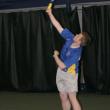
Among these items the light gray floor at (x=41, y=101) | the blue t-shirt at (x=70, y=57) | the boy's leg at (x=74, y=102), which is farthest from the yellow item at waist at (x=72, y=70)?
the light gray floor at (x=41, y=101)

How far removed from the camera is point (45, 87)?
8.58 m

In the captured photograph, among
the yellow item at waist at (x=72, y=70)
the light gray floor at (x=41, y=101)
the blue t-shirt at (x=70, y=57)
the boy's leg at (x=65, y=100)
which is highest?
the blue t-shirt at (x=70, y=57)

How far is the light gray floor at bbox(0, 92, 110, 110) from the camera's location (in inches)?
260

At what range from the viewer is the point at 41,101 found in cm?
733

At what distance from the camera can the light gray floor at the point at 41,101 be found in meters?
6.61

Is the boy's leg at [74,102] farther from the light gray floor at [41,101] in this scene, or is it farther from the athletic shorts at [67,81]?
the light gray floor at [41,101]

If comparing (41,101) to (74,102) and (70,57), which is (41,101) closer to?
(74,102)

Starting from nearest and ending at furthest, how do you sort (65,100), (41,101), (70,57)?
(70,57), (65,100), (41,101)

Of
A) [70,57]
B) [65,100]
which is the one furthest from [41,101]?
[70,57]

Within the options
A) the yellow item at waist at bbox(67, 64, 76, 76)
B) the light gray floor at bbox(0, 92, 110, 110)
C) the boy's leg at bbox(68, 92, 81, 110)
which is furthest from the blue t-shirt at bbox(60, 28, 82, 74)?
the light gray floor at bbox(0, 92, 110, 110)

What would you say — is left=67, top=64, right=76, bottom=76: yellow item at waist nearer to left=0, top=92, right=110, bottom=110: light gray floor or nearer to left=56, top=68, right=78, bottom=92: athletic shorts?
left=56, top=68, right=78, bottom=92: athletic shorts

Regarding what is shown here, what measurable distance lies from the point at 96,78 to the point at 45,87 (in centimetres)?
121

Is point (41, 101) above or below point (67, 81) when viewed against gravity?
below

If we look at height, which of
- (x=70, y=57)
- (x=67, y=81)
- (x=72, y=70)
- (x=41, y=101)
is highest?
(x=70, y=57)
